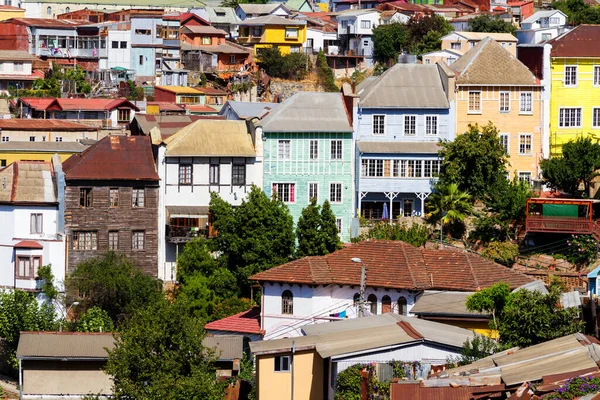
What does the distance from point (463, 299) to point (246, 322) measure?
10.4 metres

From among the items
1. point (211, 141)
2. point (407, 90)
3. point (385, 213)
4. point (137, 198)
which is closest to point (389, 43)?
point (407, 90)

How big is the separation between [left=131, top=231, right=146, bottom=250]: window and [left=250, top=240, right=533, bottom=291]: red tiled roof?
37.3 feet

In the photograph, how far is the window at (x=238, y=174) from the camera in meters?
75.1

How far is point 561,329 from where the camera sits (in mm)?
50344

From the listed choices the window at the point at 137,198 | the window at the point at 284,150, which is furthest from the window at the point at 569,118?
the window at the point at 137,198

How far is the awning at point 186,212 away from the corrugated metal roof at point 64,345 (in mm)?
9937

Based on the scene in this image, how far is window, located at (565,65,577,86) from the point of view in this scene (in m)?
81.0

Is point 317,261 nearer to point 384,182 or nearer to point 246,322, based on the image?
point 246,322

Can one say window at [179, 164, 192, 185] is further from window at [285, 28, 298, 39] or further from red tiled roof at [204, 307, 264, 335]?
window at [285, 28, 298, 39]

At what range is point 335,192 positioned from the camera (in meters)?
76.2

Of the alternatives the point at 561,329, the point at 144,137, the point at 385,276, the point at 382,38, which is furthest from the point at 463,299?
the point at 382,38

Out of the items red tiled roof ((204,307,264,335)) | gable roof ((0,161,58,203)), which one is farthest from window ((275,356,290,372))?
gable roof ((0,161,58,203))

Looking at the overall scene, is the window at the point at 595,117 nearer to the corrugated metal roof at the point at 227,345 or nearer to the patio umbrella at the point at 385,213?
the patio umbrella at the point at 385,213

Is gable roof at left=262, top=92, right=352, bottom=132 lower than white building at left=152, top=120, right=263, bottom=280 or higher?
higher
